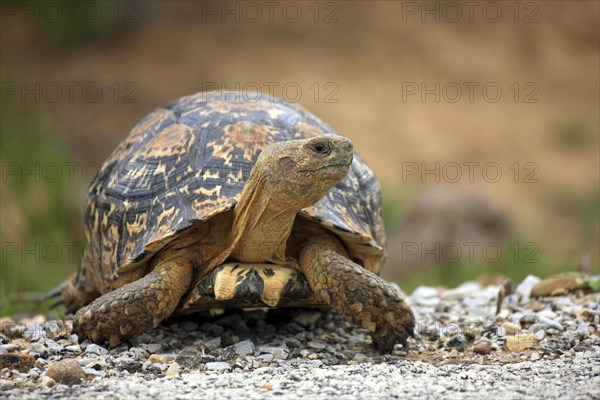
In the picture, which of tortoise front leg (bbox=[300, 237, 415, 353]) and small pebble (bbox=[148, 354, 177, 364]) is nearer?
small pebble (bbox=[148, 354, 177, 364])

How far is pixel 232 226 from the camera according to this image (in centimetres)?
504

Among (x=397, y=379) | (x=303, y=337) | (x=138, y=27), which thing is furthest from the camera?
(x=138, y=27)

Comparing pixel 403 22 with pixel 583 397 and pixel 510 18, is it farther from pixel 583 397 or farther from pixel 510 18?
pixel 583 397

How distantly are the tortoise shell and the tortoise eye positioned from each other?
571 mm

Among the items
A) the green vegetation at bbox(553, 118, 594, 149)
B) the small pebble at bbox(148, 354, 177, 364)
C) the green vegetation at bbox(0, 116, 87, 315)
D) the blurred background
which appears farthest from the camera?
the green vegetation at bbox(553, 118, 594, 149)

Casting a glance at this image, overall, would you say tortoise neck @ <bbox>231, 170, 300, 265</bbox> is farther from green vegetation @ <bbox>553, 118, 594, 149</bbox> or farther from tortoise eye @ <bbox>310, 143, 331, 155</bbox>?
green vegetation @ <bbox>553, 118, 594, 149</bbox>

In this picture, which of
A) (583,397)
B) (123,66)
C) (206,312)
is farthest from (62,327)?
(123,66)

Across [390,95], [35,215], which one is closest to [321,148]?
[35,215]

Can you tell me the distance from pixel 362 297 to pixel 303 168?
81 centimetres

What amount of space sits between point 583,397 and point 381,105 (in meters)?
13.9

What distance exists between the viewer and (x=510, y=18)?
20531 mm

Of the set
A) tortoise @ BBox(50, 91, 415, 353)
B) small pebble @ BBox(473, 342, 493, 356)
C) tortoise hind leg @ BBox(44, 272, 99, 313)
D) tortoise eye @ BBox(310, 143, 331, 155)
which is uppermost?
tortoise eye @ BBox(310, 143, 331, 155)

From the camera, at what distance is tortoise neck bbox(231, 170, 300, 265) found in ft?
15.5

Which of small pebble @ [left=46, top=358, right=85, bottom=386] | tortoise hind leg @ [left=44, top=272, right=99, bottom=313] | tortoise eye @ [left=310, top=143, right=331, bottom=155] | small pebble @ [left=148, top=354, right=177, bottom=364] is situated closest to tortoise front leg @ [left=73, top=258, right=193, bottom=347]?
small pebble @ [left=148, top=354, right=177, bottom=364]
